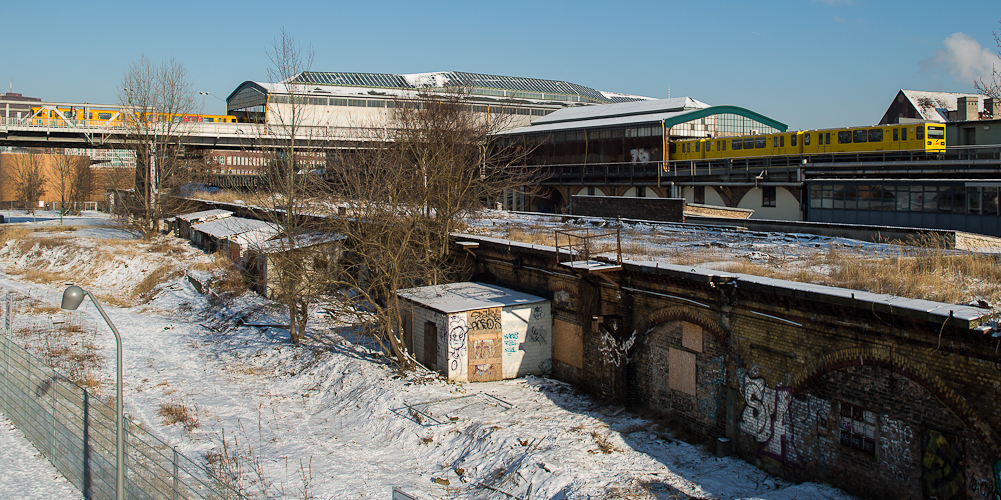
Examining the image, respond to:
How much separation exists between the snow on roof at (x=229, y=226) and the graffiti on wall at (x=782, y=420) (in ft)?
88.0

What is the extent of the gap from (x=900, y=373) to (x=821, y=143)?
1232 inches

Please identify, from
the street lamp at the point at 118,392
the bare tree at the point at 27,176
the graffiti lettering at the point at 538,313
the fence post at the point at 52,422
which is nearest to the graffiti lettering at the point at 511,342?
the graffiti lettering at the point at 538,313

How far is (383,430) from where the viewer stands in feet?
50.5

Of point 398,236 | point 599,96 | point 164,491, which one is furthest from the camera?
point 599,96

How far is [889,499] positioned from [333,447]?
10588 millimetres

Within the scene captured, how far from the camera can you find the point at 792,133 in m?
39.7

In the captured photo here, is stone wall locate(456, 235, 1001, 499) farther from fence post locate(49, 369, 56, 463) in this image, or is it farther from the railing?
fence post locate(49, 369, 56, 463)

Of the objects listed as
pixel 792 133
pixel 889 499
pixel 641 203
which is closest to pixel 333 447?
pixel 889 499

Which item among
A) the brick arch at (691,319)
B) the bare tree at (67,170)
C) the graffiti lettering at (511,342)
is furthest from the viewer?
the bare tree at (67,170)

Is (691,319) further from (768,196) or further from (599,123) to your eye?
(599,123)

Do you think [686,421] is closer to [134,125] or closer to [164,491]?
[164,491]

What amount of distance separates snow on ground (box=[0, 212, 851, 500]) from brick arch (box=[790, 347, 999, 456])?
195 centimetres

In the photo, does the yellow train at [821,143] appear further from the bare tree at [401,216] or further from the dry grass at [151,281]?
the dry grass at [151,281]

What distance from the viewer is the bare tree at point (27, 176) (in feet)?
225
